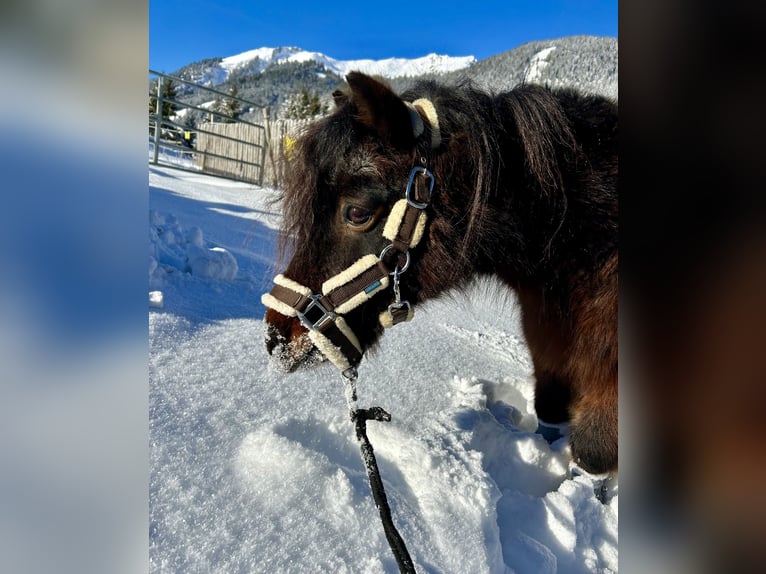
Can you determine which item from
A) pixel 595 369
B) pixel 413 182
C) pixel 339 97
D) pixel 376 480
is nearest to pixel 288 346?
pixel 376 480

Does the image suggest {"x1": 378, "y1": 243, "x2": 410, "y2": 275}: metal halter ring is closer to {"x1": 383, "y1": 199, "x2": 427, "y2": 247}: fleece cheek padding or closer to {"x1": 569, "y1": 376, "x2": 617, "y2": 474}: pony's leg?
{"x1": 383, "y1": 199, "x2": 427, "y2": 247}: fleece cheek padding

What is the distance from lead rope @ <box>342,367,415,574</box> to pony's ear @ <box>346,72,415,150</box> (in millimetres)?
885

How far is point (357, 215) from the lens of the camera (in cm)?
161

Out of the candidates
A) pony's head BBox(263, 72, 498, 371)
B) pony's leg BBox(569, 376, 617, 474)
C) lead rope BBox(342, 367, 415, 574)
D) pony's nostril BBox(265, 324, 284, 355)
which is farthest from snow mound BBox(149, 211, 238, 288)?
pony's leg BBox(569, 376, 617, 474)

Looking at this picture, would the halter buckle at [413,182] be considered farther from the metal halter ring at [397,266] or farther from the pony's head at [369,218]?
the metal halter ring at [397,266]

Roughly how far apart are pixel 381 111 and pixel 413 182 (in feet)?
0.89

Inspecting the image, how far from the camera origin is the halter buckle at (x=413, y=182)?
1572 mm

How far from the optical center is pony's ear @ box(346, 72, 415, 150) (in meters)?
1.49

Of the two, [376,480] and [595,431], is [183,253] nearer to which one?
[376,480]

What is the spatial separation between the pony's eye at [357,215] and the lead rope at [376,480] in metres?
0.56

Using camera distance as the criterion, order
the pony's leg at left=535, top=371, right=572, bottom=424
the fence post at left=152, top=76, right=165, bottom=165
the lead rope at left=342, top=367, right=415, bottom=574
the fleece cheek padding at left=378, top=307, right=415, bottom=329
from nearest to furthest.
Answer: the lead rope at left=342, top=367, right=415, bottom=574 < the fleece cheek padding at left=378, top=307, right=415, bottom=329 < the pony's leg at left=535, top=371, right=572, bottom=424 < the fence post at left=152, top=76, right=165, bottom=165
